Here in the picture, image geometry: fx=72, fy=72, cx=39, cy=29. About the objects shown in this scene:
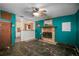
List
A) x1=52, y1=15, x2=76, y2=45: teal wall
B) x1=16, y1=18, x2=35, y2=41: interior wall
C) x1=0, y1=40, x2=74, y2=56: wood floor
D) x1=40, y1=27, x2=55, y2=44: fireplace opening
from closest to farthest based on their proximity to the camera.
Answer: x1=0, y1=40, x2=74, y2=56: wood floor, x1=16, y1=18, x2=35, y2=41: interior wall, x1=52, y1=15, x2=76, y2=45: teal wall, x1=40, y1=27, x2=55, y2=44: fireplace opening

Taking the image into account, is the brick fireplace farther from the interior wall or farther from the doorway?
the doorway

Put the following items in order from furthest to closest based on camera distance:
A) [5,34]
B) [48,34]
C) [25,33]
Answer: [48,34], [25,33], [5,34]

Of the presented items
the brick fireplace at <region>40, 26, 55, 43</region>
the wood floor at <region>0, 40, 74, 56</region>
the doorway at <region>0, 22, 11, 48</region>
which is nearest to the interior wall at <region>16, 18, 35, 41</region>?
the wood floor at <region>0, 40, 74, 56</region>

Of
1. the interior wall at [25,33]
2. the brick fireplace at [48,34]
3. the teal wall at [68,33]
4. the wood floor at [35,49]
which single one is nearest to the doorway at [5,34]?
the wood floor at [35,49]

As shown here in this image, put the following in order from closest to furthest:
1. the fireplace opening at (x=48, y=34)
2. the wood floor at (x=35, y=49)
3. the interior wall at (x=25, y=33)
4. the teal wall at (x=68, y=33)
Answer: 1. the wood floor at (x=35, y=49)
2. the interior wall at (x=25, y=33)
3. the teal wall at (x=68, y=33)
4. the fireplace opening at (x=48, y=34)

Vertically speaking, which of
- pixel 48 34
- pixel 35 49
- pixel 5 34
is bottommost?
pixel 35 49

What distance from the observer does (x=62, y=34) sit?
2.90 metres

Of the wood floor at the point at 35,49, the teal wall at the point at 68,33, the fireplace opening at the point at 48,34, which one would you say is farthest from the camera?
the fireplace opening at the point at 48,34

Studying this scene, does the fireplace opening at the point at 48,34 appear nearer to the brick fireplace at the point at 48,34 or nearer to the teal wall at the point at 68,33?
the brick fireplace at the point at 48,34

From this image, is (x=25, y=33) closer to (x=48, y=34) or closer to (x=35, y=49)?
(x=35, y=49)

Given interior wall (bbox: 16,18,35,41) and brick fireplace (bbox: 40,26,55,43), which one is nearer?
interior wall (bbox: 16,18,35,41)

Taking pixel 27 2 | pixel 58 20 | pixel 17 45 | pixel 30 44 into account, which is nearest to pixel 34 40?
pixel 30 44

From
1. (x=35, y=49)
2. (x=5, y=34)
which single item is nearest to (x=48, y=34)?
(x=35, y=49)

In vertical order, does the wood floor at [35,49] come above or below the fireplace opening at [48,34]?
below
